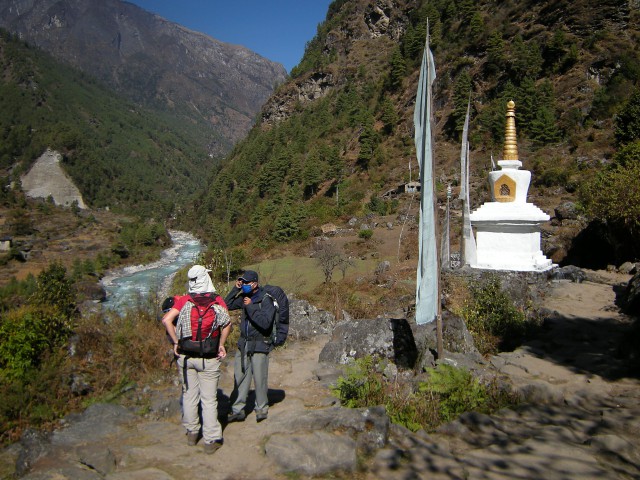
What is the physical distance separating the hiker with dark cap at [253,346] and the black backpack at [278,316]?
0.04 meters

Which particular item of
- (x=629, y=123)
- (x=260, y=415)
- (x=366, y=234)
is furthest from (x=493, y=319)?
(x=629, y=123)

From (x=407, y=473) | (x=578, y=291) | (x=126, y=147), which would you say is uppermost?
(x=126, y=147)

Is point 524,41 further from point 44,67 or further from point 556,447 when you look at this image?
point 44,67

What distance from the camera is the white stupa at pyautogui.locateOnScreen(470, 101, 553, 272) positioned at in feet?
35.3

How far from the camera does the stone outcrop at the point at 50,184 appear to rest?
320ft

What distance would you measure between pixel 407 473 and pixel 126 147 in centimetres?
17215

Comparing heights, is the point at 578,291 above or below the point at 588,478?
above

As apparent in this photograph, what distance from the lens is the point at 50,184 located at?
100m

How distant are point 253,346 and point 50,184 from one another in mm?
113984

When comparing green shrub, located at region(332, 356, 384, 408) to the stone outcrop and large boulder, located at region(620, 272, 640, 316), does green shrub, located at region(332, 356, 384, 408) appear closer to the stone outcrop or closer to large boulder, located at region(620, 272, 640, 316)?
large boulder, located at region(620, 272, 640, 316)

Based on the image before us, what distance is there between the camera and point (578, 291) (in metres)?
9.13

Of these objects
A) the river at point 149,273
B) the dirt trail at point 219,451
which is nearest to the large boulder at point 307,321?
the dirt trail at point 219,451

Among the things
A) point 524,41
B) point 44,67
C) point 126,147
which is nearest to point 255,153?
point 524,41

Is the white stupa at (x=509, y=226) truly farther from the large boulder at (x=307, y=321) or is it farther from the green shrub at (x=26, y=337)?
the green shrub at (x=26, y=337)
